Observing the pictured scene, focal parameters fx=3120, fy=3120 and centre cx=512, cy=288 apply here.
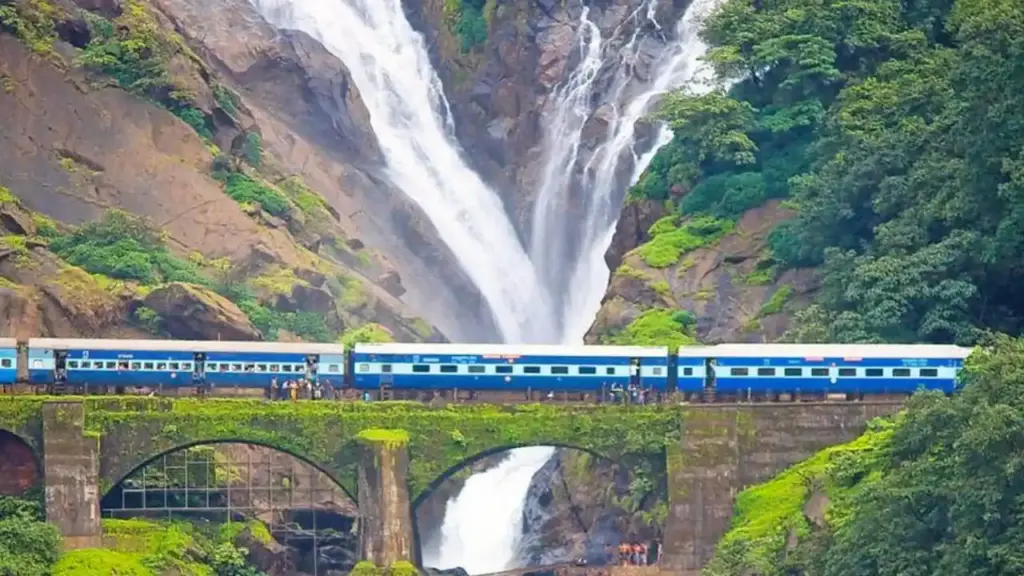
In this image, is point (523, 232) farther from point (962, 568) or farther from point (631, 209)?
point (962, 568)

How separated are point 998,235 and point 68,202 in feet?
112

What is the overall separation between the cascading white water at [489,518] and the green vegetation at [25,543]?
17.3 metres

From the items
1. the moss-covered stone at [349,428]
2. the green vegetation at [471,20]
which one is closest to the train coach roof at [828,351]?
the moss-covered stone at [349,428]

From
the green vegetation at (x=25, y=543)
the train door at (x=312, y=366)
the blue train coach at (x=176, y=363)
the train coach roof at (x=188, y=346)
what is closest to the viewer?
the green vegetation at (x=25, y=543)

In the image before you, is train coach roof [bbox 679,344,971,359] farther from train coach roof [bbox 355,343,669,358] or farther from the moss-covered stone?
the moss-covered stone

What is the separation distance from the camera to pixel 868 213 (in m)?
100

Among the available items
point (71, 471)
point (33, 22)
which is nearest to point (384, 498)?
point (71, 471)

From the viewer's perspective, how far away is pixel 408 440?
90.0 m

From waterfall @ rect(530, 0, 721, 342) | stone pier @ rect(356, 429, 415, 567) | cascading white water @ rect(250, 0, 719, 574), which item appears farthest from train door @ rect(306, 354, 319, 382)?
waterfall @ rect(530, 0, 721, 342)

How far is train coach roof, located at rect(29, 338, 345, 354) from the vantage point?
301 feet

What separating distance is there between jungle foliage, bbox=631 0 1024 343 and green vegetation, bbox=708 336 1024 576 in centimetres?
771

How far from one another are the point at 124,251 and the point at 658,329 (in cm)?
1879

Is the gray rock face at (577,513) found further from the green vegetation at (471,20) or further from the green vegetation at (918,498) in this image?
the green vegetation at (471,20)

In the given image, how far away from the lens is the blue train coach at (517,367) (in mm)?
91312
